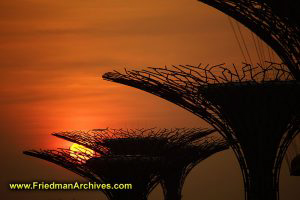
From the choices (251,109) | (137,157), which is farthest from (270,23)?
(137,157)

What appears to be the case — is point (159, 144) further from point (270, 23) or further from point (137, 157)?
point (270, 23)

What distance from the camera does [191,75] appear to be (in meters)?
19.8

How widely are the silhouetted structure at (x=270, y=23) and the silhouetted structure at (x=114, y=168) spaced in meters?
13.8

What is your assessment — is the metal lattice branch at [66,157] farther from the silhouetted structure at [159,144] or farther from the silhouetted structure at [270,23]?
the silhouetted structure at [270,23]

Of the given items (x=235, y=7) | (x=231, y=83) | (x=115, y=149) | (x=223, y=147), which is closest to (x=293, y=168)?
(x=223, y=147)

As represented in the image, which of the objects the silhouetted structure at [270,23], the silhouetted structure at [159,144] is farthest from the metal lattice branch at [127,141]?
the silhouetted structure at [270,23]

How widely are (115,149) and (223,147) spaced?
5.92 meters

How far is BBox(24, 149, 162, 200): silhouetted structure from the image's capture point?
29547 millimetres

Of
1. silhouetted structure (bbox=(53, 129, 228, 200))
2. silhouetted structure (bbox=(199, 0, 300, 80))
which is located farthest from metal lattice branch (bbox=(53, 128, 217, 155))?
silhouetted structure (bbox=(199, 0, 300, 80))

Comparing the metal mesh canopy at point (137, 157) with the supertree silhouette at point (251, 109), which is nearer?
the supertree silhouette at point (251, 109)

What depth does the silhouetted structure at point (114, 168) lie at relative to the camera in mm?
29547

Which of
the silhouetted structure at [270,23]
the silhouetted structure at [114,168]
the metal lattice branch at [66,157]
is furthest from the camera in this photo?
the metal lattice branch at [66,157]

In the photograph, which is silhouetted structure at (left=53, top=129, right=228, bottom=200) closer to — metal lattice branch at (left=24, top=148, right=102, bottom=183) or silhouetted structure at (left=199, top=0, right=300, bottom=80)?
metal lattice branch at (left=24, top=148, right=102, bottom=183)

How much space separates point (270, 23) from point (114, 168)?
1584 centimetres
